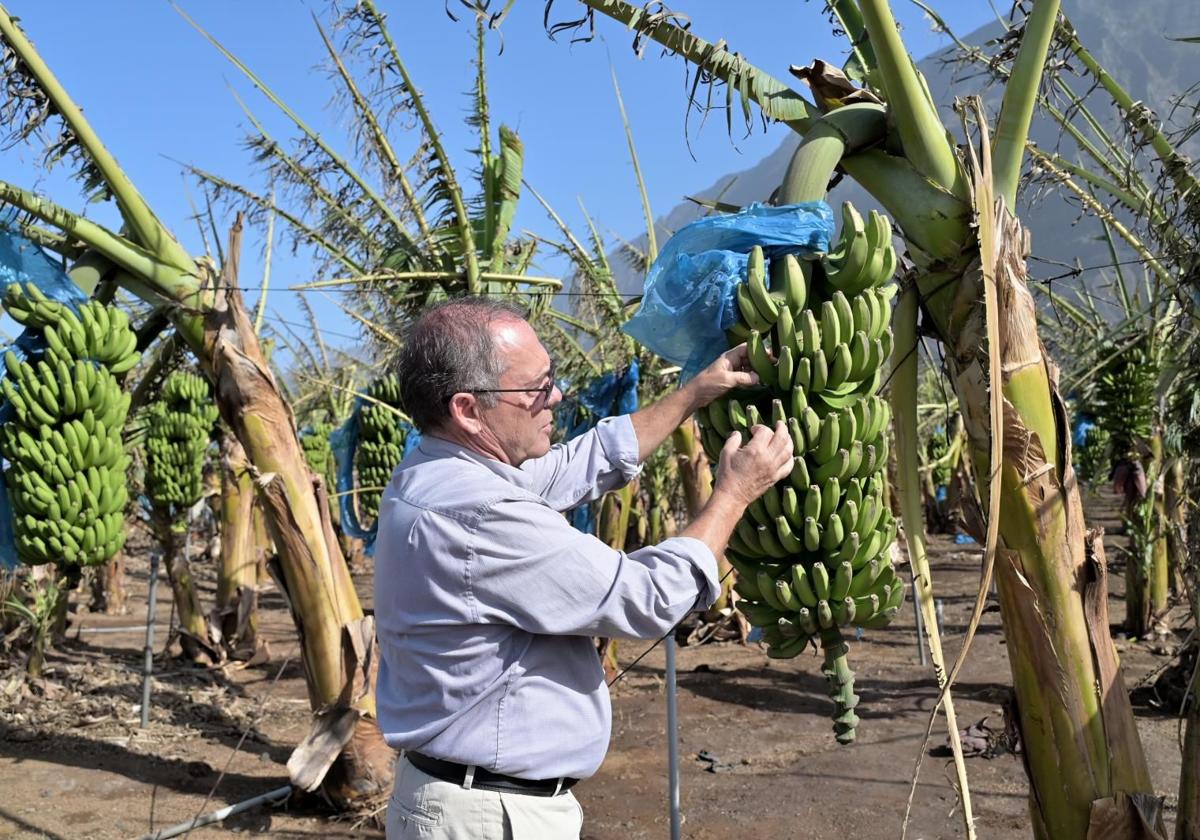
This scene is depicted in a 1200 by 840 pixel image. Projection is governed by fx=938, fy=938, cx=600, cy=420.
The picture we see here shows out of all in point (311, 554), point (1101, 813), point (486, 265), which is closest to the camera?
point (1101, 813)

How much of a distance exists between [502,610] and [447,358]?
1.97ft

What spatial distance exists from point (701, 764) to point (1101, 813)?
4086 millimetres

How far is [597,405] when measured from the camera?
7.89m

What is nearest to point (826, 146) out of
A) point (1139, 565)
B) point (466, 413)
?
point (466, 413)

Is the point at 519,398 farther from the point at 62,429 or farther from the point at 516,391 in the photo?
the point at 62,429

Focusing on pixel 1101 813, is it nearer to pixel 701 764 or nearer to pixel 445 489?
pixel 445 489

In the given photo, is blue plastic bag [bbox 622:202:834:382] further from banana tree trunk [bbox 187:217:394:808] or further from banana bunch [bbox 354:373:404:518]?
banana bunch [bbox 354:373:404:518]

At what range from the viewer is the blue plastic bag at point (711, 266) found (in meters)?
2.19

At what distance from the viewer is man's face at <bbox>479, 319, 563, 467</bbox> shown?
7.28 feet

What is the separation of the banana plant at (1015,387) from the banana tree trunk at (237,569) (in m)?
8.35

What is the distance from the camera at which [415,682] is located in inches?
84.3

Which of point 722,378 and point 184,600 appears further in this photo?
point 184,600

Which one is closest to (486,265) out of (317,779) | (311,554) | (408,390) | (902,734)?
(311,554)

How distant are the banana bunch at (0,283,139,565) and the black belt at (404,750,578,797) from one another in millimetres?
4608
